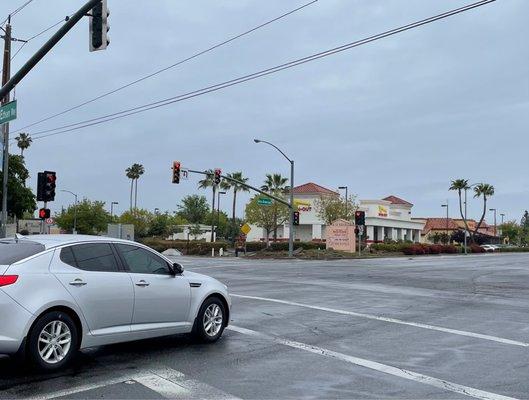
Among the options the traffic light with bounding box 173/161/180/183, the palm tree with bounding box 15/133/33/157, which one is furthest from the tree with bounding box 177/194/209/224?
the traffic light with bounding box 173/161/180/183

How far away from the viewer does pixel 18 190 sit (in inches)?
1938

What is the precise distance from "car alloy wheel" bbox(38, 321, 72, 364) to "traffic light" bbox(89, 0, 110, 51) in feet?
31.6

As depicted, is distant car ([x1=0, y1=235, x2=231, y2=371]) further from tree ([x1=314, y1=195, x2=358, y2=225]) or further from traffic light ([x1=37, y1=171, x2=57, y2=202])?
tree ([x1=314, y1=195, x2=358, y2=225])

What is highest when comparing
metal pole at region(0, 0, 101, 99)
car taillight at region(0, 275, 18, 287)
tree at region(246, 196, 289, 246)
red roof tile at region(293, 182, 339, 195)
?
red roof tile at region(293, 182, 339, 195)

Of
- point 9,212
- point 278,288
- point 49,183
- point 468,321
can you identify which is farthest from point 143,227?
point 468,321

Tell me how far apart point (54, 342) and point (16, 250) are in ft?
3.84

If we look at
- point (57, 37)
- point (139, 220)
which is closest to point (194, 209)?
point (139, 220)

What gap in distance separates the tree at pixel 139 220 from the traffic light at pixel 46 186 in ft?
241

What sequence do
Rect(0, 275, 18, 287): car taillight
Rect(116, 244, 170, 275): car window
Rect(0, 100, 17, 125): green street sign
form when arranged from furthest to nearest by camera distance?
Rect(0, 100, 17, 125): green street sign → Rect(116, 244, 170, 275): car window → Rect(0, 275, 18, 287): car taillight

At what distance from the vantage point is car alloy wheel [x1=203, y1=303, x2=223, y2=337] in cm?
877

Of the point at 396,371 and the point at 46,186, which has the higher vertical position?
the point at 46,186

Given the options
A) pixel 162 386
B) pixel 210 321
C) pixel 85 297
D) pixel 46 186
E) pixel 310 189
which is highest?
pixel 310 189

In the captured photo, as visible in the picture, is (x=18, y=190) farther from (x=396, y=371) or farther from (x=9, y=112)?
(x=396, y=371)

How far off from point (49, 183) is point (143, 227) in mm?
79666
